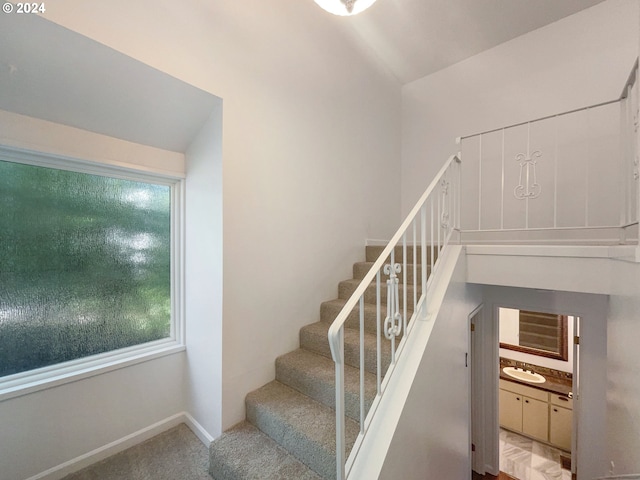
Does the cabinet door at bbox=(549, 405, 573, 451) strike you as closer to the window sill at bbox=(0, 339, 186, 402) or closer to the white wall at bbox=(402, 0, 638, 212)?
the white wall at bbox=(402, 0, 638, 212)

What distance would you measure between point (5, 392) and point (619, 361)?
11.1 feet

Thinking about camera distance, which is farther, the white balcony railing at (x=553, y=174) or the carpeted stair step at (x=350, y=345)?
the white balcony railing at (x=553, y=174)

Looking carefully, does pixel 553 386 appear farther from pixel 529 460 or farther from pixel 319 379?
pixel 319 379

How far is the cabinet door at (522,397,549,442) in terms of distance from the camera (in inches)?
153

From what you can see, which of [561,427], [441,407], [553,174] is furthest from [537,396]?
[441,407]

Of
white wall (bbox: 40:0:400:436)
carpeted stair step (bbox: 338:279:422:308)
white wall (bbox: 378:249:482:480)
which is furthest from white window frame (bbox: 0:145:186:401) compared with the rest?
white wall (bbox: 378:249:482:480)

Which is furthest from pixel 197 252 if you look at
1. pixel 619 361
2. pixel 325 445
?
pixel 619 361

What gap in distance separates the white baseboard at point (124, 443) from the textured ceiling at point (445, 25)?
3.94 meters

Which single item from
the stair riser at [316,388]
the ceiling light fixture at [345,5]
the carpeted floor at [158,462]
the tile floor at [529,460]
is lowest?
the tile floor at [529,460]

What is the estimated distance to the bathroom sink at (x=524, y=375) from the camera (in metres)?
4.03

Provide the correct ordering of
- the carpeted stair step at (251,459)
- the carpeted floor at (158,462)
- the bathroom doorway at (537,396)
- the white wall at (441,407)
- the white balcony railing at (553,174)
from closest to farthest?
the white wall at (441,407) < the carpeted stair step at (251,459) < the carpeted floor at (158,462) < the white balcony railing at (553,174) < the bathroom doorway at (537,396)

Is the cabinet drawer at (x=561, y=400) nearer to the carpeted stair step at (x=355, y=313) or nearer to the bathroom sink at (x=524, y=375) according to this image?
the bathroom sink at (x=524, y=375)

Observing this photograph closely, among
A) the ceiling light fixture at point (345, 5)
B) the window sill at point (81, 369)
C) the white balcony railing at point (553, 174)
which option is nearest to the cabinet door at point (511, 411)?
the white balcony railing at point (553, 174)

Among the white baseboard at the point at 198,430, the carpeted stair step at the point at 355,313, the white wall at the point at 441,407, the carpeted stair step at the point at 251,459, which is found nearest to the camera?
the white wall at the point at 441,407
